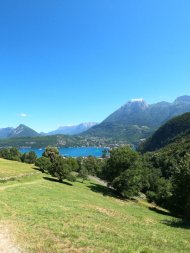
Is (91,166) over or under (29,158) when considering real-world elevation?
under

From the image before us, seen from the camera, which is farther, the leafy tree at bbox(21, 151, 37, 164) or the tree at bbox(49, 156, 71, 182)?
the leafy tree at bbox(21, 151, 37, 164)

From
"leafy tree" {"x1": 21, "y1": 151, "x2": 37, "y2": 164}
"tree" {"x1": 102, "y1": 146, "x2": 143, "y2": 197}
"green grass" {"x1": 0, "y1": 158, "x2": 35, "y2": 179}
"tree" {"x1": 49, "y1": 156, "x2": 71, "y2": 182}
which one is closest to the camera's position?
"green grass" {"x1": 0, "y1": 158, "x2": 35, "y2": 179}

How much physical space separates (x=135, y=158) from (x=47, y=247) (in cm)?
6226

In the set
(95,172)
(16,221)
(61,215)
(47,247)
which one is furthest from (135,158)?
(95,172)

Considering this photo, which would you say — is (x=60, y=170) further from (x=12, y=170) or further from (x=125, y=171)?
(x=125, y=171)

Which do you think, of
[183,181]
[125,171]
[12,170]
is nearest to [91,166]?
[12,170]

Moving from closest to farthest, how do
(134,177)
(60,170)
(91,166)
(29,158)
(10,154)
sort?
(134,177) < (60,170) < (10,154) < (29,158) < (91,166)

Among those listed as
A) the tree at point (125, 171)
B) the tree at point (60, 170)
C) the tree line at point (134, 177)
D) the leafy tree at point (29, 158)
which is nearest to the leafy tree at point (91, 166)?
the leafy tree at point (29, 158)

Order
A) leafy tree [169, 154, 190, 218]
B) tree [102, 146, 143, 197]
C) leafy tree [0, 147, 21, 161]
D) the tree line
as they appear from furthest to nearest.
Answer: leafy tree [0, 147, 21, 161] → tree [102, 146, 143, 197] → the tree line → leafy tree [169, 154, 190, 218]

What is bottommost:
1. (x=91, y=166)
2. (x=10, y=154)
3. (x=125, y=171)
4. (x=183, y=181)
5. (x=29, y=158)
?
(x=91, y=166)

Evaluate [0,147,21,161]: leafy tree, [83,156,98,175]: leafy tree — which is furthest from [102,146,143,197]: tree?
[0,147,21,161]: leafy tree

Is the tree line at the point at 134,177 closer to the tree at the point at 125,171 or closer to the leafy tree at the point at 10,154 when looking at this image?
the tree at the point at 125,171

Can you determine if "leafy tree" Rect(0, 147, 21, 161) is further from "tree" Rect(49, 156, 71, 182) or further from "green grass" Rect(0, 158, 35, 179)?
"tree" Rect(49, 156, 71, 182)

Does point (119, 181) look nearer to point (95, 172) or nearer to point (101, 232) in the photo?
point (101, 232)
